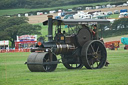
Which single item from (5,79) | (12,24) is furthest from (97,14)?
(5,79)

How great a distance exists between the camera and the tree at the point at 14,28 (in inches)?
3657

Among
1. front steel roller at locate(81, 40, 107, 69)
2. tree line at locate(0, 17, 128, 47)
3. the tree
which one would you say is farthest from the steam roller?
the tree

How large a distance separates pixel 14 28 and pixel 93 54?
231 feet

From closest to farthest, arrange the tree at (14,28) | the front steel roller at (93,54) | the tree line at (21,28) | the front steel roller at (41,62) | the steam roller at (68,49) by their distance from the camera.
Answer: the front steel roller at (41,62) → the steam roller at (68,49) → the front steel roller at (93,54) → the tree line at (21,28) → the tree at (14,28)

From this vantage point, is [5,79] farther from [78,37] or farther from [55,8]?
[55,8]

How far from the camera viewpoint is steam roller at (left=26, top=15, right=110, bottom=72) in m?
24.6

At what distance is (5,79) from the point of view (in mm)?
20719

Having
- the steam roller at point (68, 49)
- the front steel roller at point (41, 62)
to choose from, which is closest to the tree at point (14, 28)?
the steam roller at point (68, 49)

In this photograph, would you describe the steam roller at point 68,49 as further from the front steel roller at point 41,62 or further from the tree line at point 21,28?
the tree line at point 21,28

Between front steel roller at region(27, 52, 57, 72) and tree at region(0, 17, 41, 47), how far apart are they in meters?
66.9

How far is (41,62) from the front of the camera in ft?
78.8

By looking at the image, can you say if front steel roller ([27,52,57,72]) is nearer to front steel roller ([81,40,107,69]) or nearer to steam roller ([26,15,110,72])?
steam roller ([26,15,110,72])

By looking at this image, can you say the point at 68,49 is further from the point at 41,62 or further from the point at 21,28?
the point at 21,28

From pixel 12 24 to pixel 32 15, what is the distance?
19827 mm
